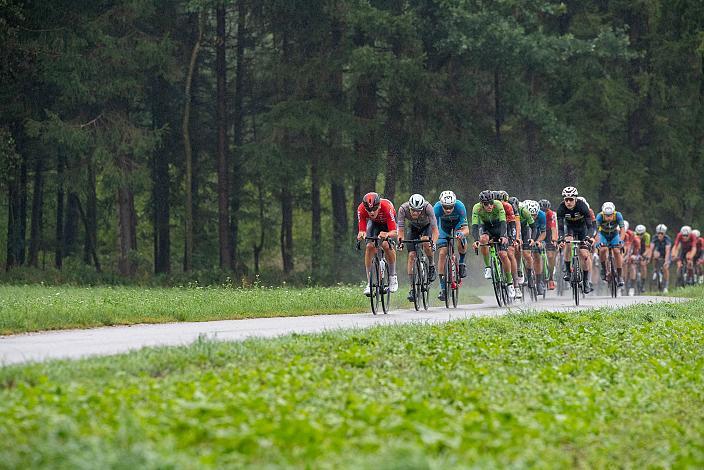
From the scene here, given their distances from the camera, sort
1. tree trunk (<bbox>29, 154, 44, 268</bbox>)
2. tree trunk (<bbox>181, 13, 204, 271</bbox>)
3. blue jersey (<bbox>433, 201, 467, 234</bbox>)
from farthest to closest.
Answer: tree trunk (<bbox>29, 154, 44, 268</bbox>), tree trunk (<bbox>181, 13, 204, 271</bbox>), blue jersey (<bbox>433, 201, 467, 234</bbox>)

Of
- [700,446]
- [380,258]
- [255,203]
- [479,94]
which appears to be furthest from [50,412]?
[255,203]

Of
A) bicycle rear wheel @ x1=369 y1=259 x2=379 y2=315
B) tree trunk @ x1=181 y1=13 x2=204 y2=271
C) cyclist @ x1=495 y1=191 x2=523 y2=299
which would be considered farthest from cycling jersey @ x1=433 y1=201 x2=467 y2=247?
tree trunk @ x1=181 y1=13 x2=204 y2=271

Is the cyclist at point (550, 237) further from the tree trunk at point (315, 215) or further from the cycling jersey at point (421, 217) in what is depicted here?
the tree trunk at point (315, 215)

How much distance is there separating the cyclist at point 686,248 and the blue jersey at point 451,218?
771 inches

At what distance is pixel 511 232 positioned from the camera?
26.7 m

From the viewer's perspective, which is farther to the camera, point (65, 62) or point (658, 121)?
point (658, 121)

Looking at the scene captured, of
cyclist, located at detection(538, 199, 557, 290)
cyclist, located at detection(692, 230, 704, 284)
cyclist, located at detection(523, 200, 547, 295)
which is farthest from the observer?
cyclist, located at detection(692, 230, 704, 284)

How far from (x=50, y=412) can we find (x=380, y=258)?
13726mm

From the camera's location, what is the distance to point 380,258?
2178 centimetres

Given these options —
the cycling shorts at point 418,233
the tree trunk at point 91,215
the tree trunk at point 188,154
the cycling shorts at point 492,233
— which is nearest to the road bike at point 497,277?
the cycling shorts at point 492,233

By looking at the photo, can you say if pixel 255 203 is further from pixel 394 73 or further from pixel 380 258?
pixel 380 258

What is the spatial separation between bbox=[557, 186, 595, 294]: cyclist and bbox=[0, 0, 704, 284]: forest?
16526 mm

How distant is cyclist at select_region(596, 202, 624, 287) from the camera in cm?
3139

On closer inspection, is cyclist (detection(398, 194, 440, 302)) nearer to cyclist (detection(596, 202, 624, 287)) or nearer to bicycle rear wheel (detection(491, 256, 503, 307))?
bicycle rear wheel (detection(491, 256, 503, 307))
